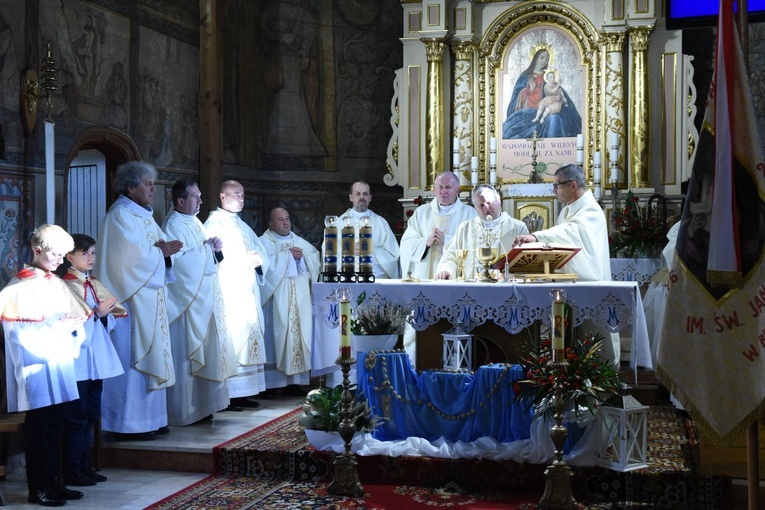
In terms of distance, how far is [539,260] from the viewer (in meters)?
6.78

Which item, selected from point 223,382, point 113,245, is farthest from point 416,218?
point 113,245

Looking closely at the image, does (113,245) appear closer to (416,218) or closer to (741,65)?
(416,218)

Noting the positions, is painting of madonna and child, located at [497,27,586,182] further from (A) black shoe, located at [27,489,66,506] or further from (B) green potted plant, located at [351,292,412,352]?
(A) black shoe, located at [27,489,66,506]

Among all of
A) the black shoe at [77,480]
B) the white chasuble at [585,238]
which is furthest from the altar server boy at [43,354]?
the white chasuble at [585,238]

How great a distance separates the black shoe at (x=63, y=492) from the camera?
6.03m

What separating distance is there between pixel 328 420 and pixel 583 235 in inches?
95.6

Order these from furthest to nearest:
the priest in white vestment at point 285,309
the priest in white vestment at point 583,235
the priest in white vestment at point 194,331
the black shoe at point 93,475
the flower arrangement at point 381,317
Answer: the priest in white vestment at point 285,309, the priest in white vestment at point 194,331, the priest in white vestment at point 583,235, the flower arrangement at point 381,317, the black shoe at point 93,475

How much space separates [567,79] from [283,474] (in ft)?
20.6

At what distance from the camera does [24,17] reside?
757cm

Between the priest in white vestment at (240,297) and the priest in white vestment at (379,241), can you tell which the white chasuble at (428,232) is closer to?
the priest in white vestment at (379,241)

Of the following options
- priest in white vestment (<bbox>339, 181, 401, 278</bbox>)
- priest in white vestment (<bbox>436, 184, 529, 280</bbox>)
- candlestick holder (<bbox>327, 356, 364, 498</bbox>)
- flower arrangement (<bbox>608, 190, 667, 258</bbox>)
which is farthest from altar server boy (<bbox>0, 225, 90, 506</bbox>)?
flower arrangement (<bbox>608, 190, 667, 258</bbox>)

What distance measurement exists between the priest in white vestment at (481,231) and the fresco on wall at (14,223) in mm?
3295

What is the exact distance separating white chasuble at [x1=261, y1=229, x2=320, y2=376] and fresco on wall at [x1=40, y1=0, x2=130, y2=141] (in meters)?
1.95

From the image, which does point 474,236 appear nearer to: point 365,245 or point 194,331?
point 365,245
